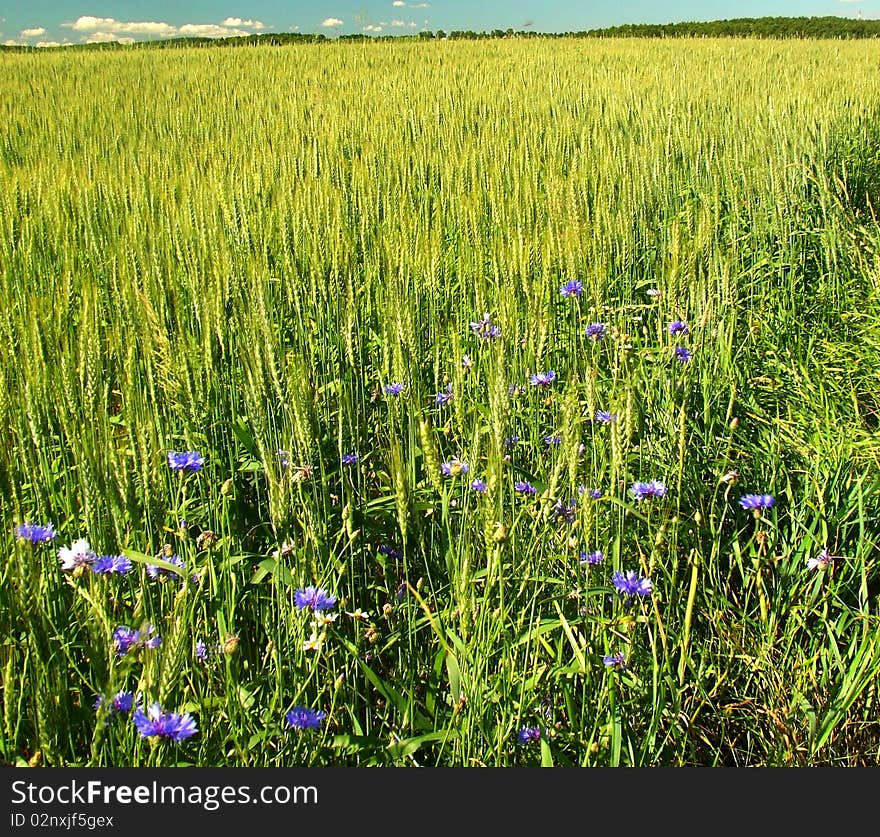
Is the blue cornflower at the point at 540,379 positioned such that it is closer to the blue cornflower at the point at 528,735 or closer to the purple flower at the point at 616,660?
the purple flower at the point at 616,660

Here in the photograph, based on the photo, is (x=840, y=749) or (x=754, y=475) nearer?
(x=840, y=749)

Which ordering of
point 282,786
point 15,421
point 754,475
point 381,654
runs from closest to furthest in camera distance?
point 282,786, point 15,421, point 381,654, point 754,475

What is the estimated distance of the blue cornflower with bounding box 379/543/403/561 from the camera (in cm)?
142

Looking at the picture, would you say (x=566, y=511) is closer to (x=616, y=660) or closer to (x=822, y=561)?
(x=616, y=660)

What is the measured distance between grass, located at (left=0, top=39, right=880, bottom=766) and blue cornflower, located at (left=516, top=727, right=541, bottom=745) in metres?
0.02

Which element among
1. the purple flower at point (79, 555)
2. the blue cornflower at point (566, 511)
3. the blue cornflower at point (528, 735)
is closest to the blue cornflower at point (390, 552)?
the blue cornflower at point (566, 511)

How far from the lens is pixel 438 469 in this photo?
1.10 metres

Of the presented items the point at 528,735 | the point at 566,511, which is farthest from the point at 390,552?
the point at 528,735

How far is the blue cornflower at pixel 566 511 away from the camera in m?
1.38

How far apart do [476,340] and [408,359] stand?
0.87m

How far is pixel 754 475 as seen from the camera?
70.8 inches

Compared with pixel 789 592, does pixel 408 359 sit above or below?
above

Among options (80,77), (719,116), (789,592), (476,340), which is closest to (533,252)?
(476,340)

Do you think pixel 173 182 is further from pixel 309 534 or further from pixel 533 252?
pixel 309 534
